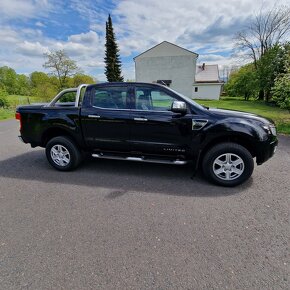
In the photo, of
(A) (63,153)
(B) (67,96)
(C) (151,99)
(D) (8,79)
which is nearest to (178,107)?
(C) (151,99)

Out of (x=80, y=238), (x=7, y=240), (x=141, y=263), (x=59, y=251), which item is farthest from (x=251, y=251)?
(x=7, y=240)

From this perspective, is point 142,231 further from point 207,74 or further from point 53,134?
point 207,74

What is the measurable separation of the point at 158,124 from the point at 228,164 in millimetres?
1481

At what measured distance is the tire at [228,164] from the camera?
3.62m

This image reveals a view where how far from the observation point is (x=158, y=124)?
3.84m

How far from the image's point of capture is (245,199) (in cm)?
334

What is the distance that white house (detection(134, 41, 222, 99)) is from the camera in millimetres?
35969

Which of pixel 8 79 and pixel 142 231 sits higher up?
pixel 8 79

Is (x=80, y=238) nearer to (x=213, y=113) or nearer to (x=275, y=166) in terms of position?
(x=213, y=113)

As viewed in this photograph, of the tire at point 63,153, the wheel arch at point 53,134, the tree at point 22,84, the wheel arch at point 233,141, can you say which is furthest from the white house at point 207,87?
the tree at point 22,84

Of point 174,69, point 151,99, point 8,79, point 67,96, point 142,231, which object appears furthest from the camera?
point 8,79

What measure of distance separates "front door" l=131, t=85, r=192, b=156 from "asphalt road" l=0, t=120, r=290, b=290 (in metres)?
0.66

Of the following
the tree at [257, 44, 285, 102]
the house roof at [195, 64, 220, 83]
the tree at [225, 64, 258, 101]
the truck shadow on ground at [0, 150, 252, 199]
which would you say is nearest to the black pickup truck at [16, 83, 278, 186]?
the truck shadow on ground at [0, 150, 252, 199]

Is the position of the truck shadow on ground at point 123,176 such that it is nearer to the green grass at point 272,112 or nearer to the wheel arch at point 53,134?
the wheel arch at point 53,134
